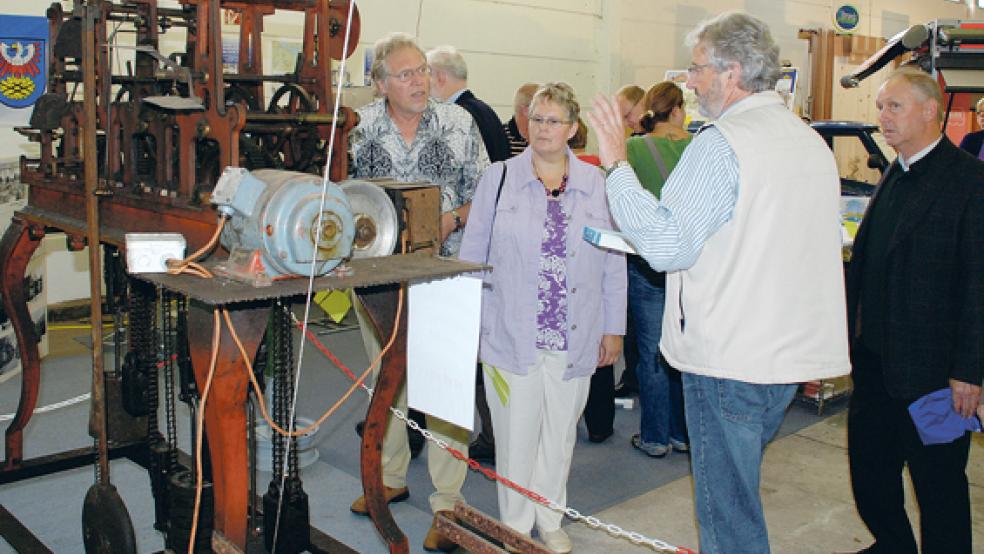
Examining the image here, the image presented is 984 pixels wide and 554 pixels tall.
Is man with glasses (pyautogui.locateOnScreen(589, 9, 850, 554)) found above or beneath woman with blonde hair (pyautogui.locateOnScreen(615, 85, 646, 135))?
beneath

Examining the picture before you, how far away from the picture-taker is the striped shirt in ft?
6.60

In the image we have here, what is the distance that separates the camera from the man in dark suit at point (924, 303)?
2566 millimetres

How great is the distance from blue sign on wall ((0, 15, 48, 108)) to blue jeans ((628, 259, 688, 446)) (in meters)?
3.73

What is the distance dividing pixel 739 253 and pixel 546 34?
696cm

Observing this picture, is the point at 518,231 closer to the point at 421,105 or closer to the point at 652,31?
the point at 421,105

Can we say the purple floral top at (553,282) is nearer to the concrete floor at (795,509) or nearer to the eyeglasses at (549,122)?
the eyeglasses at (549,122)

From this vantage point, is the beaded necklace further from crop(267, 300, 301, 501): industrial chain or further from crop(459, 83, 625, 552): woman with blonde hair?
crop(267, 300, 301, 501): industrial chain

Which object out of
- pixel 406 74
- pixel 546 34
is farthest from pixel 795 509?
pixel 546 34

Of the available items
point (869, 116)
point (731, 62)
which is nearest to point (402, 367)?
point (731, 62)

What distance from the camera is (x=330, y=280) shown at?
192 centimetres

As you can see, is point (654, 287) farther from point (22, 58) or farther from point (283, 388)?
point (22, 58)

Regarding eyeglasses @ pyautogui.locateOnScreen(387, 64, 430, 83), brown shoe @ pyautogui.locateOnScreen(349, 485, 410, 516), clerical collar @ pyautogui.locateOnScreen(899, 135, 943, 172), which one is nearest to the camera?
clerical collar @ pyautogui.locateOnScreen(899, 135, 943, 172)

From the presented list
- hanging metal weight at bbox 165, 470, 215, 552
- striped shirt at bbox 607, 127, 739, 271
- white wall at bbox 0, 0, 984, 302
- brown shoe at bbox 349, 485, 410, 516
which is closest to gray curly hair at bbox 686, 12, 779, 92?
striped shirt at bbox 607, 127, 739, 271

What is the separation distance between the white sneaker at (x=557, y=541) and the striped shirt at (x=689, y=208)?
1.38 metres
